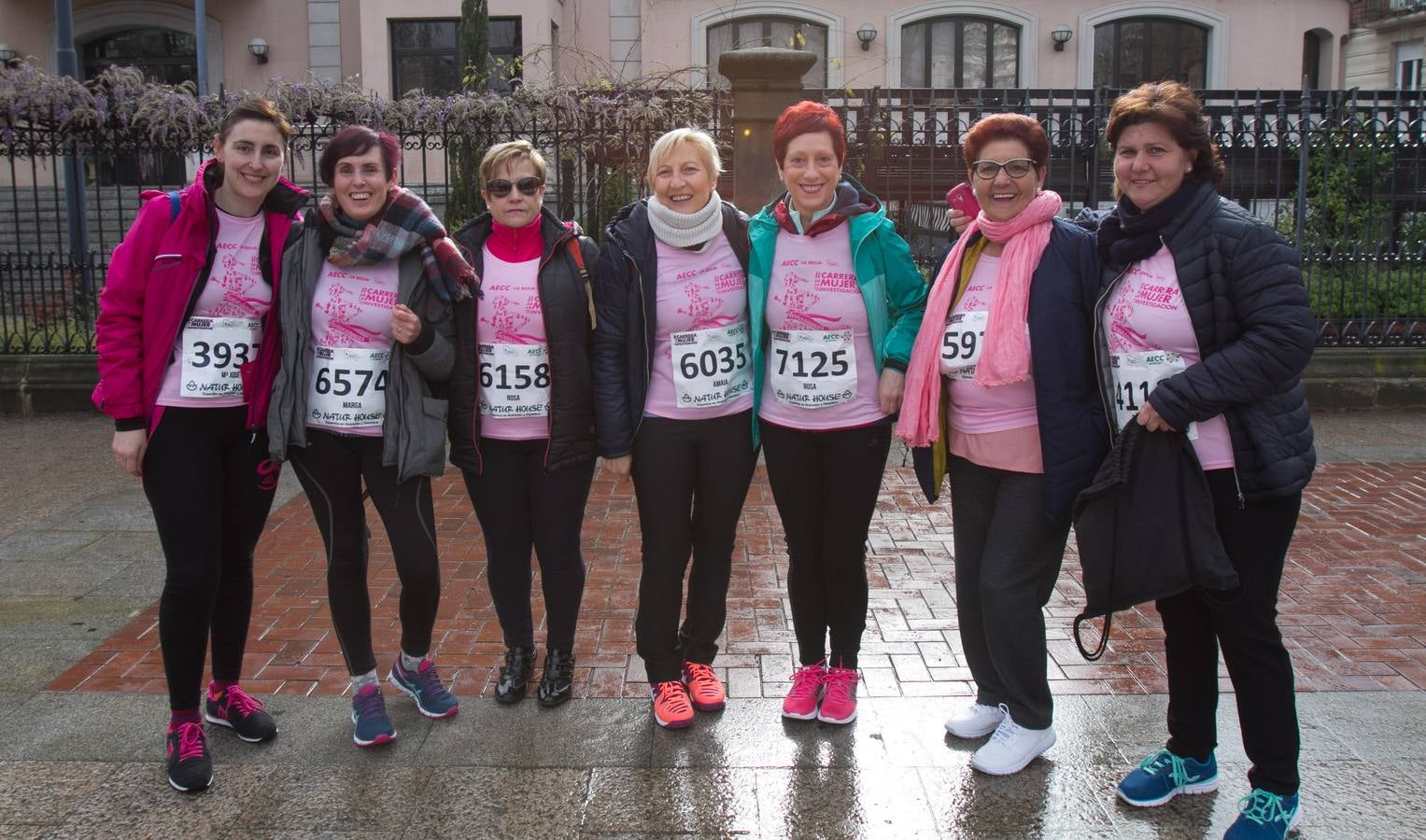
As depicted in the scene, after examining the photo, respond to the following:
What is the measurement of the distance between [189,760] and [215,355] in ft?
3.80

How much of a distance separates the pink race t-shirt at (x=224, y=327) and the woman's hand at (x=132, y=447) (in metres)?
0.11

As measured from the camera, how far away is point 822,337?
3654 mm

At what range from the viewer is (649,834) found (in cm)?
318

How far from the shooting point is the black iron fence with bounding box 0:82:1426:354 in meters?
9.24

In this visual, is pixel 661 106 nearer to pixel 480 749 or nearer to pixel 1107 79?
pixel 480 749

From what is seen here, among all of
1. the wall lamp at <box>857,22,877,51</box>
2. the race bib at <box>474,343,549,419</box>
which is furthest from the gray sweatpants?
the wall lamp at <box>857,22,877,51</box>

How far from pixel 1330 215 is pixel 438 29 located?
15.2 meters

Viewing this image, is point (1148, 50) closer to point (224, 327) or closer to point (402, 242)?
point (402, 242)

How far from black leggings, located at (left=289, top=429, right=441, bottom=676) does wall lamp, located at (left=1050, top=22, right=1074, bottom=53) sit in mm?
20785

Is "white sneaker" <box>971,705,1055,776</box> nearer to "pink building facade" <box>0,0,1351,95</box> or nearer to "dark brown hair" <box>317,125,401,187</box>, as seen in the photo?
"dark brown hair" <box>317,125,401,187</box>

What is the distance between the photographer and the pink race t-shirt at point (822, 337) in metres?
3.66

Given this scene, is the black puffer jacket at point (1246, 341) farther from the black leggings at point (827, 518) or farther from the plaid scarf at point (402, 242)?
the plaid scarf at point (402, 242)

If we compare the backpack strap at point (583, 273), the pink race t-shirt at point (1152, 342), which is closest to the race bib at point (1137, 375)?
the pink race t-shirt at point (1152, 342)

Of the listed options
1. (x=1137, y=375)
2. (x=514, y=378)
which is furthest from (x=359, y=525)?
(x=1137, y=375)
